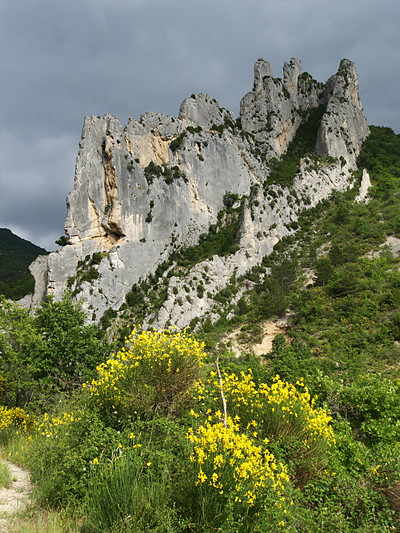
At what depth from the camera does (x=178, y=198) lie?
4638cm

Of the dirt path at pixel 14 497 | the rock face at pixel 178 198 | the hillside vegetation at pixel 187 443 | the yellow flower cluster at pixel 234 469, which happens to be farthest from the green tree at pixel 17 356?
the rock face at pixel 178 198

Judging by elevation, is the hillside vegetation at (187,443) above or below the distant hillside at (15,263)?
below

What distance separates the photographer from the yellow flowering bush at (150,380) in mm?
6078

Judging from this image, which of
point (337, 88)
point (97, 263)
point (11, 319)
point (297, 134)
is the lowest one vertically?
point (11, 319)

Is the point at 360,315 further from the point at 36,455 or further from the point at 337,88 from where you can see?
the point at 337,88

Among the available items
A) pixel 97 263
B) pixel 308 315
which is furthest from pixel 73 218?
pixel 308 315

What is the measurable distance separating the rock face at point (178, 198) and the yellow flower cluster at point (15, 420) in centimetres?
2226

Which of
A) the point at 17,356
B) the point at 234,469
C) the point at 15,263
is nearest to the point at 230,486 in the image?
the point at 234,469

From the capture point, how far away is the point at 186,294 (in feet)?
119

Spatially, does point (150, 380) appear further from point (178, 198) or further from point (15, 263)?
point (15, 263)

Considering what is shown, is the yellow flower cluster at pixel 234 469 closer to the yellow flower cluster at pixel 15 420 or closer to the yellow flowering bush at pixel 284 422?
the yellow flowering bush at pixel 284 422

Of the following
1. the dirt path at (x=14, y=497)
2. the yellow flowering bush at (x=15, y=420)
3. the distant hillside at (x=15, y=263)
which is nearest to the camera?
the dirt path at (x=14, y=497)

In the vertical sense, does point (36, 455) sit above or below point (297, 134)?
below

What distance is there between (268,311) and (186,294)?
913 centimetres
